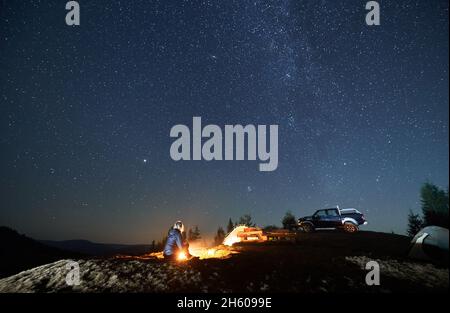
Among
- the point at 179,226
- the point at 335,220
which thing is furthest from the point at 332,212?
the point at 179,226

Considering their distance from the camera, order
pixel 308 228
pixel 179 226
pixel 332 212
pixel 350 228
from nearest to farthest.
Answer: pixel 179 226 → pixel 350 228 → pixel 332 212 → pixel 308 228

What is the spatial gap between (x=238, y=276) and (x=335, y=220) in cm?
1357

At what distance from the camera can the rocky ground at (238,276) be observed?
694 cm

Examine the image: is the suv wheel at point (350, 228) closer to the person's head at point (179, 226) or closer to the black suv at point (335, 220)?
the black suv at point (335, 220)

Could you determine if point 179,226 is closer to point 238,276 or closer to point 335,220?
point 238,276

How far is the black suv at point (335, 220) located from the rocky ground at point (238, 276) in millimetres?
9362

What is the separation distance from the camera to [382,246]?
12.7 metres

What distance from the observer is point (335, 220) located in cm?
1867

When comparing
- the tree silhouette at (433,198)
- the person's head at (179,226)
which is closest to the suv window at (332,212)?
the person's head at (179,226)

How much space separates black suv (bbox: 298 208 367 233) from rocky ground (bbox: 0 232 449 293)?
30.7 ft

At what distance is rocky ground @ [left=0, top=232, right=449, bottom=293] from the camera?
694cm

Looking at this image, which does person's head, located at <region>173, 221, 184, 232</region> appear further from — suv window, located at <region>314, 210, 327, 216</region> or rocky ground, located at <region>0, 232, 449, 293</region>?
suv window, located at <region>314, 210, 327, 216</region>
